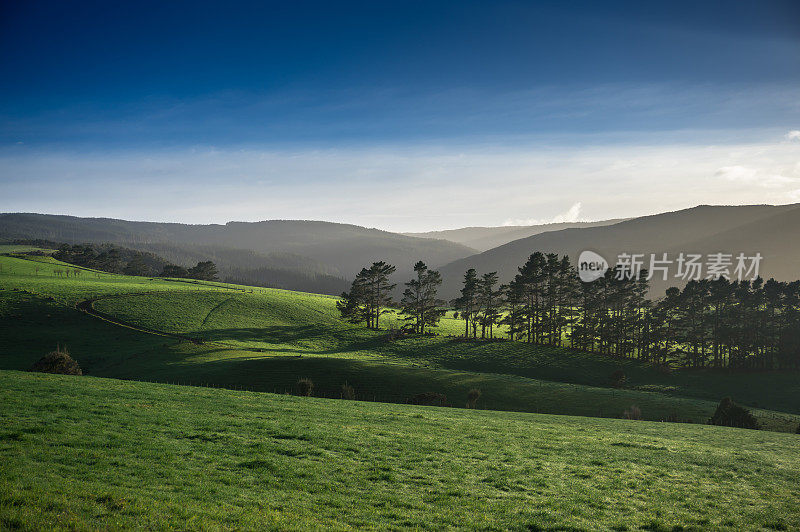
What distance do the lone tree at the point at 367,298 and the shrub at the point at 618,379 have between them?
186 feet

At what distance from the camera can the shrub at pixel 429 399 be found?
1856 inches

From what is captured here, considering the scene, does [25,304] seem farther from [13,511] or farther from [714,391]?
[714,391]

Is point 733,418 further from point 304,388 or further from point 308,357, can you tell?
point 308,357

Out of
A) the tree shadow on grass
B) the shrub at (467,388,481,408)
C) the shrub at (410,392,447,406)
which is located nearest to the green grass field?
the shrub at (467,388,481,408)

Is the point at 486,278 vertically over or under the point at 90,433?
over

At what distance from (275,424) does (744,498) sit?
21.2 meters

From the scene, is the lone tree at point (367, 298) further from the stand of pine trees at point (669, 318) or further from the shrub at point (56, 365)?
the shrub at point (56, 365)

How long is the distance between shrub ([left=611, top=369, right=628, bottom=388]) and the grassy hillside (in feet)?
5.04

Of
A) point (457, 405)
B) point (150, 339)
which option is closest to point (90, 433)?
point (457, 405)

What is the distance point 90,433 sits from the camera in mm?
17516

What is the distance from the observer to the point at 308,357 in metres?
63.1

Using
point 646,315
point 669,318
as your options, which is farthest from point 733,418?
point 669,318

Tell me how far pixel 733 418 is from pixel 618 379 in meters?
33.3

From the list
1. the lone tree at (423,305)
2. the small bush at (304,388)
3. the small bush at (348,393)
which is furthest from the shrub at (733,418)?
the lone tree at (423,305)
